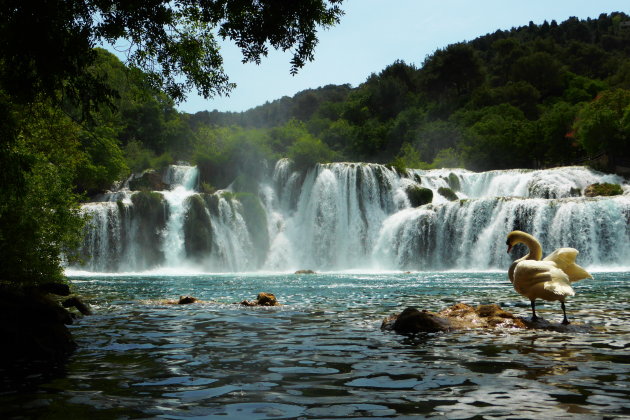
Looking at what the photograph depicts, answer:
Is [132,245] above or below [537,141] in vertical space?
below

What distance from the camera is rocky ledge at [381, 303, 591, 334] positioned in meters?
9.22

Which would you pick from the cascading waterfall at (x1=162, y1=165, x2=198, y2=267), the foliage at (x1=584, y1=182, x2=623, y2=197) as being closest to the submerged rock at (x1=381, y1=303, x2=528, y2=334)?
the cascading waterfall at (x1=162, y1=165, x2=198, y2=267)

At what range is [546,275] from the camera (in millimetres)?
8812

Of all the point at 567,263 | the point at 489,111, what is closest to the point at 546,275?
the point at 567,263

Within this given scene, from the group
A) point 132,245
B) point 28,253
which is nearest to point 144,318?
point 28,253

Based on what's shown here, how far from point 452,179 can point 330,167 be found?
1114cm

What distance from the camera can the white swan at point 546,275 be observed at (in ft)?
28.4

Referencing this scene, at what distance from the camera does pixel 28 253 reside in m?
13.5

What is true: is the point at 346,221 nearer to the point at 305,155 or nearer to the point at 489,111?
the point at 305,155

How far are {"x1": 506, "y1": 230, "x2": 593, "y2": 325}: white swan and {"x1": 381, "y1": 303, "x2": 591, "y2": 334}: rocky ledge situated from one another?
250mm

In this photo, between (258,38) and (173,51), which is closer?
(258,38)

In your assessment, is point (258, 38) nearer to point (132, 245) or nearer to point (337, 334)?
point (337, 334)

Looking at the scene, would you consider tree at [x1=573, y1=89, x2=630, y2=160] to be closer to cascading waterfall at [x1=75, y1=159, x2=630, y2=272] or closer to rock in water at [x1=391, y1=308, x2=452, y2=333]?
cascading waterfall at [x1=75, y1=159, x2=630, y2=272]

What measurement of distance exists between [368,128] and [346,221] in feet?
137
